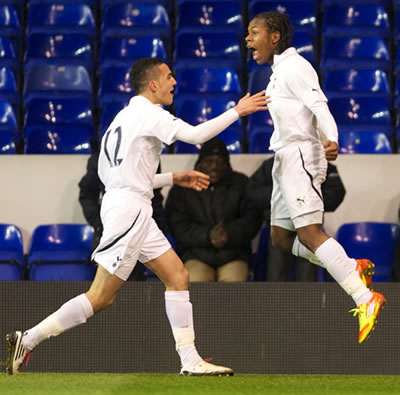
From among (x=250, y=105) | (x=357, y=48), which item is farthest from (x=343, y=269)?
(x=357, y=48)

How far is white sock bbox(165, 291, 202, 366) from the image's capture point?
5.87 metres

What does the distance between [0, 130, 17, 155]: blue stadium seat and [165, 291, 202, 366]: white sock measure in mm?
3582

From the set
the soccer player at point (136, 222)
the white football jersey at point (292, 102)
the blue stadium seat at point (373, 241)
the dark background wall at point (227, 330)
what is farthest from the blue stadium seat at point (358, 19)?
the soccer player at point (136, 222)

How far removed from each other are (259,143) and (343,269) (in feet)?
10.3

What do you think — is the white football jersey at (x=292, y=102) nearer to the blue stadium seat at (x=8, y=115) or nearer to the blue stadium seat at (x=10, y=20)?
the blue stadium seat at (x=8, y=115)

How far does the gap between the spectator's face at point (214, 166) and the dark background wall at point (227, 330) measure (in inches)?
50.9

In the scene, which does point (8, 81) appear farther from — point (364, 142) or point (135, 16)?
point (364, 142)

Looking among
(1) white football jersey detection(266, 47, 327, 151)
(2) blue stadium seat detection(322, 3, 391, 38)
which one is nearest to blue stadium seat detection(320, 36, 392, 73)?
(2) blue stadium seat detection(322, 3, 391, 38)

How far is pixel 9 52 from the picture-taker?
1016 cm

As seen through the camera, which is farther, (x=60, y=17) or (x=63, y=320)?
(x=60, y=17)

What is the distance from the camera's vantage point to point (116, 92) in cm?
962

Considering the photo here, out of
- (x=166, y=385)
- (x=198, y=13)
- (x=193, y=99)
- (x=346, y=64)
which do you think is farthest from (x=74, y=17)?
(x=166, y=385)

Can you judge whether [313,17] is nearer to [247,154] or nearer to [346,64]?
[346,64]

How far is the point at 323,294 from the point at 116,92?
349 centimetres
